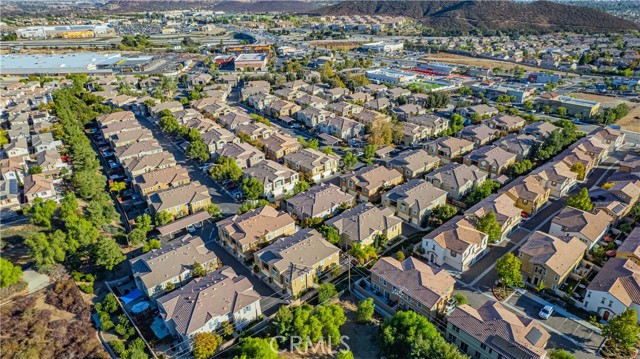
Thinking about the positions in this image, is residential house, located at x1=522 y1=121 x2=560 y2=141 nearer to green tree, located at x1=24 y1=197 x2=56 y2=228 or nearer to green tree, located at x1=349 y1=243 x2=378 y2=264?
green tree, located at x1=349 y1=243 x2=378 y2=264

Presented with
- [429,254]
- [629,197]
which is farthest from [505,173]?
[429,254]

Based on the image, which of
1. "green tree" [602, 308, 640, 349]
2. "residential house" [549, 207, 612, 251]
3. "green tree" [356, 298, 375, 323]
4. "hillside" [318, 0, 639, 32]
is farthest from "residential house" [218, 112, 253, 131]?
"hillside" [318, 0, 639, 32]

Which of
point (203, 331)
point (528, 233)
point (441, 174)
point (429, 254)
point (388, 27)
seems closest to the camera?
point (203, 331)

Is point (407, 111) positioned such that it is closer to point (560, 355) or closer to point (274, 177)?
point (274, 177)

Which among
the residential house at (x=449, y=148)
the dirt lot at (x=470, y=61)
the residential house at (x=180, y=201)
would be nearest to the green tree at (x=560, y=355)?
the residential house at (x=449, y=148)

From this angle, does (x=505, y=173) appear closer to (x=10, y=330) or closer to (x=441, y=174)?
(x=441, y=174)
